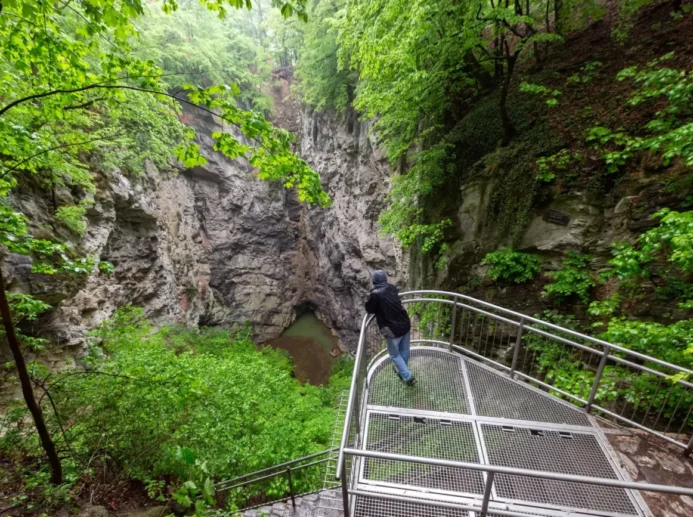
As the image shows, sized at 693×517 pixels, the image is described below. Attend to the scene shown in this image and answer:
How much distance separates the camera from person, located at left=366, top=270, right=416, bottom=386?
4.14 metres

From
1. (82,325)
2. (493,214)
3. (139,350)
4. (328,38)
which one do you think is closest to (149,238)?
(82,325)

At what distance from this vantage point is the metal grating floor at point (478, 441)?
9.25 ft

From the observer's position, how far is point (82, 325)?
8.60 m

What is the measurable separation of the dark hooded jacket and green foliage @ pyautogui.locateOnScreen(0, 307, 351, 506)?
8.35ft

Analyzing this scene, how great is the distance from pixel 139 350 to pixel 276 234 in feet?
46.6

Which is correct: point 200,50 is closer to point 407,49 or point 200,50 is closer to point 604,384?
point 407,49

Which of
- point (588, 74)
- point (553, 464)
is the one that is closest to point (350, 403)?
point (553, 464)

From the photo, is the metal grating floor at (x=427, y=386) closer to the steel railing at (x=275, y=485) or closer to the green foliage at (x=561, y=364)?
the green foliage at (x=561, y=364)

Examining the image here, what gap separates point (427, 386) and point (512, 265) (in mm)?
3286

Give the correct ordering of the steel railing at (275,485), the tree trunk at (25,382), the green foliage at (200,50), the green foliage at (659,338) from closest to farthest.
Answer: the tree trunk at (25,382), the green foliage at (659,338), the steel railing at (275,485), the green foliage at (200,50)

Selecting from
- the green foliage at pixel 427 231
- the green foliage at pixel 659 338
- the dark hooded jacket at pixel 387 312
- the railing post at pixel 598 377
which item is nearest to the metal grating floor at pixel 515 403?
the railing post at pixel 598 377

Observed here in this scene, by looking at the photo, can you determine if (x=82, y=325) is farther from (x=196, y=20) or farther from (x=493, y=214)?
(x=196, y=20)

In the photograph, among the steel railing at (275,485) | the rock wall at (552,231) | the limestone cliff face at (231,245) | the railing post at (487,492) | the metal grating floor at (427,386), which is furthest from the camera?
the limestone cliff face at (231,245)

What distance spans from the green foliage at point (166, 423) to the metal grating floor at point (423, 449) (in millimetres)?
1794
